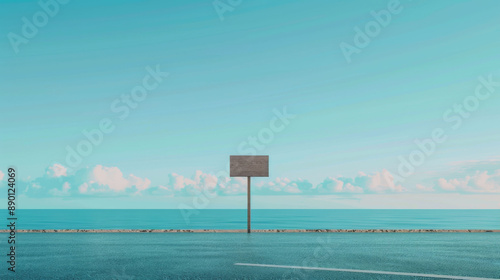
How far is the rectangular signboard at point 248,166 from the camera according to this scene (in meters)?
19.7

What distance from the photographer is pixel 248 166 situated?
19719 millimetres

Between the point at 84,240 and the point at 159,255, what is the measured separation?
579 centimetres

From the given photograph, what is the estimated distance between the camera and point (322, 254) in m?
12.7

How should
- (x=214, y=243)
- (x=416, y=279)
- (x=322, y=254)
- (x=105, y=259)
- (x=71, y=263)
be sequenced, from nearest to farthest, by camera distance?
(x=416, y=279) → (x=71, y=263) → (x=105, y=259) → (x=322, y=254) → (x=214, y=243)

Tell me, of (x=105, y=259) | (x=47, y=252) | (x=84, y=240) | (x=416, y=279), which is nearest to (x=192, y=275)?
(x=105, y=259)

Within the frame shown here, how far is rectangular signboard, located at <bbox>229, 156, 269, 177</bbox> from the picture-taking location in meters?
19.7

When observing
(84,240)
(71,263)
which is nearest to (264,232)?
(84,240)

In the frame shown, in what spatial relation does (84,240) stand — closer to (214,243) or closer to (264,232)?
(214,243)

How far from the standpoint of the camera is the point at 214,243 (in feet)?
52.3

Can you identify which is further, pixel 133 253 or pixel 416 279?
pixel 133 253

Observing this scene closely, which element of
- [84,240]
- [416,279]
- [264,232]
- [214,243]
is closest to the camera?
[416,279]

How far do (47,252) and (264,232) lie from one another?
9603 mm

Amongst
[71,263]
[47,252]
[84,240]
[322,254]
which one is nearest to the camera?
[71,263]

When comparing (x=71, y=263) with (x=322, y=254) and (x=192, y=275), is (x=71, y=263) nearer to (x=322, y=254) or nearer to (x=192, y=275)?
(x=192, y=275)
